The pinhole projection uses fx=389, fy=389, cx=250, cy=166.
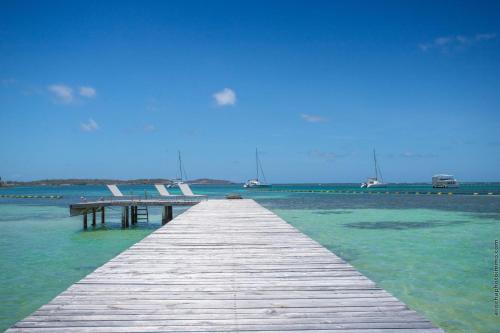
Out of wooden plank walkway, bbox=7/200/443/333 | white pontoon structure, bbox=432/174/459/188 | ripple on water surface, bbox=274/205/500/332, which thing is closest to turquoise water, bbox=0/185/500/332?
ripple on water surface, bbox=274/205/500/332

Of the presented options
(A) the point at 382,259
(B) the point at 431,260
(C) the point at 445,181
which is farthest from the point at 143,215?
A: (C) the point at 445,181

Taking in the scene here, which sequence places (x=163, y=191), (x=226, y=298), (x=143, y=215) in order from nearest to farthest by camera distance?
1. (x=226, y=298)
2. (x=163, y=191)
3. (x=143, y=215)

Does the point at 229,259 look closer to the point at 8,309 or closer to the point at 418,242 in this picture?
the point at 8,309

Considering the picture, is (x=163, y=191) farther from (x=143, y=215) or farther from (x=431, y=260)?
(x=431, y=260)

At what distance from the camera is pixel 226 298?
167 inches

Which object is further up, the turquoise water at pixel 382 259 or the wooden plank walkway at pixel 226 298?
the wooden plank walkway at pixel 226 298

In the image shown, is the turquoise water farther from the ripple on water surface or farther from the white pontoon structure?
the white pontoon structure

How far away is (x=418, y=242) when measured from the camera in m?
15.3

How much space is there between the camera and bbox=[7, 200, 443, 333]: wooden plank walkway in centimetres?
343

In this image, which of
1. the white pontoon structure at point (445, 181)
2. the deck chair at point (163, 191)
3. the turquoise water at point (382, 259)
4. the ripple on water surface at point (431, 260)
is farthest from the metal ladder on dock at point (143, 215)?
the white pontoon structure at point (445, 181)

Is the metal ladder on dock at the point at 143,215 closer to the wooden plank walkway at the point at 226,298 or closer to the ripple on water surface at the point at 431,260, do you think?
the ripple on water surface at the point at 431,260

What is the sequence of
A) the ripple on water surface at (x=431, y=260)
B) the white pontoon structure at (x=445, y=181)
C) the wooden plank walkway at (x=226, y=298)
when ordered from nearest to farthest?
the wooden plank walkway at (x=226, y=298) → the ripple on water surface at (x=431, y=260) → the white pontoon structure at (x=445, y=181)

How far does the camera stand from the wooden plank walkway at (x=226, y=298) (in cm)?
343

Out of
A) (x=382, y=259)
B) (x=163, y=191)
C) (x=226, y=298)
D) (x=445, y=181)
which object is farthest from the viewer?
(x=445, y=181)
